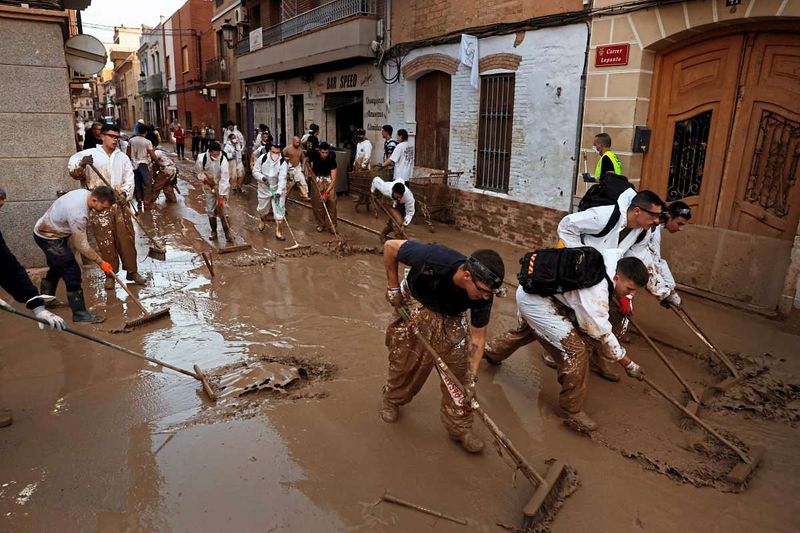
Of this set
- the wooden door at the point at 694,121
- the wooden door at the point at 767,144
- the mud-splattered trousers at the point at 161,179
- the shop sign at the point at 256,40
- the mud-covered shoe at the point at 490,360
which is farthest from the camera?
the shop sign at the point at 256,40

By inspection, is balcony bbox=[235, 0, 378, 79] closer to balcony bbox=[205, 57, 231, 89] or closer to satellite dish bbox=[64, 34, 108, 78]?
balcony bbox=[205, 57, 231, 89]

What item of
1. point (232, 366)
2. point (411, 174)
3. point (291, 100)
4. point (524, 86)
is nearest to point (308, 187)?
point (411, 174)

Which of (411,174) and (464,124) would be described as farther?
(411,174)

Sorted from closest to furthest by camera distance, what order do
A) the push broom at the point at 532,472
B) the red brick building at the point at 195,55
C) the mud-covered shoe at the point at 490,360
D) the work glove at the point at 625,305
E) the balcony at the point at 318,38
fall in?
the push broom at the point at 532,472, the work glove at the point at 625,305, the mud-covered shoe at the point at 490,360, the balcony at the point at 318,38, the red brick building at the point at 195,55

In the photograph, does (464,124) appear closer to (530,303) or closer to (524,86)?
(524,86)

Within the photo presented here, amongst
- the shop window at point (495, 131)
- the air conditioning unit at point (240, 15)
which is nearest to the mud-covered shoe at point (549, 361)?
the shop window at point (495, 131)

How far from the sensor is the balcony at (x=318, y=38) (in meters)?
12.3

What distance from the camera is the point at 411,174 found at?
11469 millimetres

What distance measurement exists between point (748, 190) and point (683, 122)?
1161 mm

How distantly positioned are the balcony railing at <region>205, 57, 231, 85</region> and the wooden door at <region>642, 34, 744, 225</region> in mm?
21256

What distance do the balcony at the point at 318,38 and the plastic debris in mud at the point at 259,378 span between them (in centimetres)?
980

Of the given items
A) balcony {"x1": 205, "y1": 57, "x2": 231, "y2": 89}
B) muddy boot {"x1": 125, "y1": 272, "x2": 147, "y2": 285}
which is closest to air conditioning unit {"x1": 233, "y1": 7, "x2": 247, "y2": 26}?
balcony {"x1": 205, "y1": 57, "x2": 231, "y2": 89}

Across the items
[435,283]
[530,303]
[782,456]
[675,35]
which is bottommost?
[782,456]

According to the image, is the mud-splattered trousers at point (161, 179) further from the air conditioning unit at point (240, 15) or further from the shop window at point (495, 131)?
the air conditioning unit at point (240, 15)
